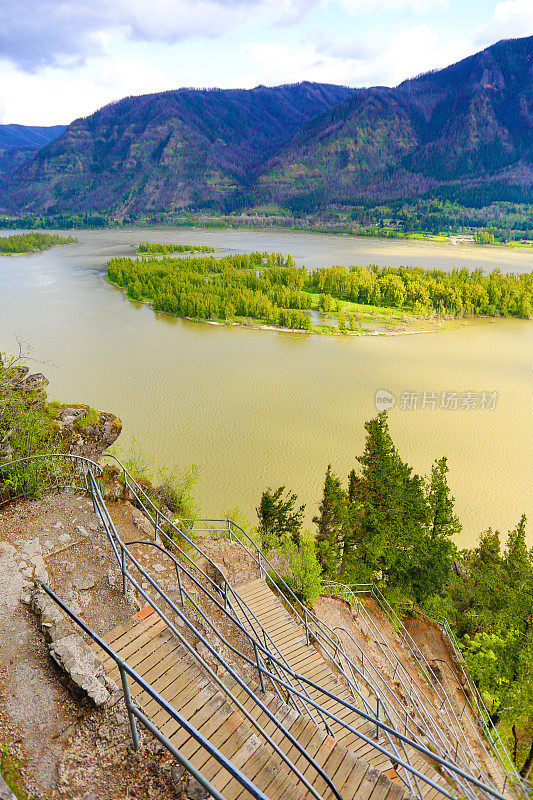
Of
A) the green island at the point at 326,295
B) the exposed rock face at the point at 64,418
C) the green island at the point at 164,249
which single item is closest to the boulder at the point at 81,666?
the exposed rock face at the point at 64,418

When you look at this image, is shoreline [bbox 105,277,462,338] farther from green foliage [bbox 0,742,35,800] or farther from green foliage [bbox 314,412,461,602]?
green foliage [bbox 0,742,35,800]

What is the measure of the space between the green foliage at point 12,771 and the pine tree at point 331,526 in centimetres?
1385

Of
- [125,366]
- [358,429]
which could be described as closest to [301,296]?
[125,366]

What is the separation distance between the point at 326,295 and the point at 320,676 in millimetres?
62921

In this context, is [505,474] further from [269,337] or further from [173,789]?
[269,337]

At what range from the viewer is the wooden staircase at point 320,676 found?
8.23 meters

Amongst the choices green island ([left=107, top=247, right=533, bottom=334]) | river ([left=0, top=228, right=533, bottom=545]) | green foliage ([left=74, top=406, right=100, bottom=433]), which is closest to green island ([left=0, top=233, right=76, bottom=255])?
green island ([left=107, top=247, right=533, bottom=334])

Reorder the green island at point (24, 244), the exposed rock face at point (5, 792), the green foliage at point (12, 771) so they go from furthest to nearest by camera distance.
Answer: the green island at point (24, 244)
the green foliage at point (12, 771)
the exposed rock face at point (5, 792)

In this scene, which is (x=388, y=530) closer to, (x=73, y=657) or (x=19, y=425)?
(x=19, y=425)

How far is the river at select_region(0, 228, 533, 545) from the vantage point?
1017 inches

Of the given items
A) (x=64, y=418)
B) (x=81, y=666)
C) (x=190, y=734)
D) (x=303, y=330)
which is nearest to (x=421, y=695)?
(x=81, y=666)

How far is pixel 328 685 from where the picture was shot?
9.30m

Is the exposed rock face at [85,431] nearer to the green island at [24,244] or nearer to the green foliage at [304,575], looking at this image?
the green foliage at [304,575]

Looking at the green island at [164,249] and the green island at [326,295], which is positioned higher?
the green island at [164,249]
